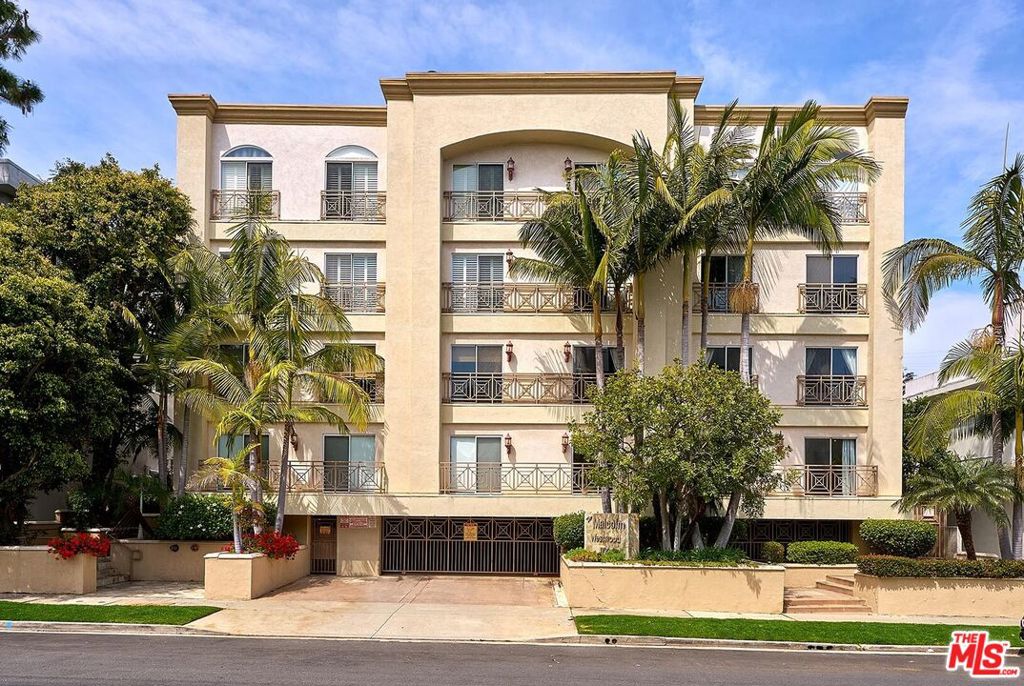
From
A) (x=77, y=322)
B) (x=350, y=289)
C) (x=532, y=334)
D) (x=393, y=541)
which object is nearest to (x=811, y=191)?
(x=532, y=334)

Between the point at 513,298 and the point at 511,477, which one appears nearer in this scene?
the point at 511,477

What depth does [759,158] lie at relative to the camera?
24219mm

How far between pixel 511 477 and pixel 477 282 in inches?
244

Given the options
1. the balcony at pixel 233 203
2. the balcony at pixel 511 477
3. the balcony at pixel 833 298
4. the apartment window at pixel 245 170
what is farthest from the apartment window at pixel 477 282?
the balcony at pixel 833 298

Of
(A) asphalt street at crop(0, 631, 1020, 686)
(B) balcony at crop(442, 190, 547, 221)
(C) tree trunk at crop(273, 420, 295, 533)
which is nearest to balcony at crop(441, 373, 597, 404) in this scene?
(B) balcony at crop(442, 190, 547, 221)

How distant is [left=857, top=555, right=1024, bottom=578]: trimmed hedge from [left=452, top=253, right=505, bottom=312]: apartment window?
1324cm

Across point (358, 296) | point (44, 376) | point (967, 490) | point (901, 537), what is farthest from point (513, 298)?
point (967, 490)

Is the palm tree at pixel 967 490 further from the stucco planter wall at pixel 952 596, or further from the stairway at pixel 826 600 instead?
the stairway at pixel 826 600

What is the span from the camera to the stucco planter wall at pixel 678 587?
21.6m

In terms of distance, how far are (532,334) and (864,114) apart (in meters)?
12.7

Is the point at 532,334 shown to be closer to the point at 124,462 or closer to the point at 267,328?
the point at 267,328

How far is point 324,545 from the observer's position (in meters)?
28.5

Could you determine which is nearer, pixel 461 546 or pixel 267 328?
pixel 267 328
